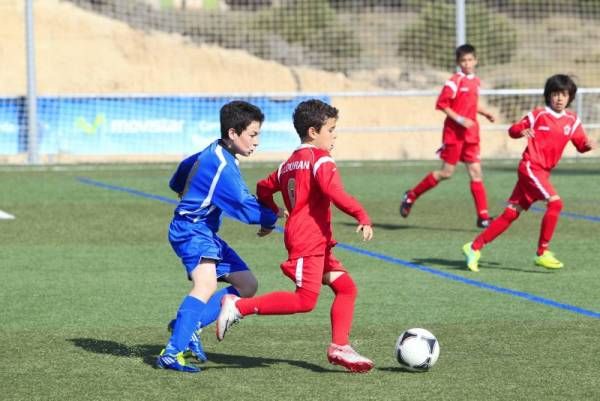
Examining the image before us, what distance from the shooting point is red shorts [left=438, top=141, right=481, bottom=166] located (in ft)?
45.1

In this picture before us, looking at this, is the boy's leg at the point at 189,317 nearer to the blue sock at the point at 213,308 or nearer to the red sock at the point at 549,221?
the blue sock at the point at 213,308

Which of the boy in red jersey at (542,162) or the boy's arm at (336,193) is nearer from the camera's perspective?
the boy's arm at (336,193)

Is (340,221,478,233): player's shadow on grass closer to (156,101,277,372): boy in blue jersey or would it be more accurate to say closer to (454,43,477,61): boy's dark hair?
(454,43,477,61): boy's dark hair

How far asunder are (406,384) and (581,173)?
1499 centimetres

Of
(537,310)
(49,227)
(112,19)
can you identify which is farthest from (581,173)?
(112,19)

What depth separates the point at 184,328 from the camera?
662 centimetres

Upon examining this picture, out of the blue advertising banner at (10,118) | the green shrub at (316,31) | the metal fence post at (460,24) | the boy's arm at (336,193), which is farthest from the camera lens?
the green shrub at (316,31)

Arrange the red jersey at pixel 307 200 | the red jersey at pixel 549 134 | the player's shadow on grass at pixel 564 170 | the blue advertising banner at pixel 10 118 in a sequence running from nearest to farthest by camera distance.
Result: the red jersey at pixel 307 200 < the red jersey at pixel 549 134 < the player's shadow on grass at pixel 564 170 < the blue advertising banner at pixel 10 118

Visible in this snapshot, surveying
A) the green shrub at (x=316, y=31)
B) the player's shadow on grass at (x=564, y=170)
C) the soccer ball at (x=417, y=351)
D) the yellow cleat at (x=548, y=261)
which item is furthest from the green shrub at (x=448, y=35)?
the soccer ball at (x=417, y=351)

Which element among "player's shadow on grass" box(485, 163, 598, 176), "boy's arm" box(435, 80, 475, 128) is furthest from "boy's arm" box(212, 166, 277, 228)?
"player's shadow on grass" box(485, 163, 598, 176)

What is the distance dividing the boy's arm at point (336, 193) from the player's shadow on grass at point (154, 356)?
859 millimetres

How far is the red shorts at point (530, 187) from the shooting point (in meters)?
10.4

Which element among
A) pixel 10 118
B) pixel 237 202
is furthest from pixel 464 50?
pixel 10 118

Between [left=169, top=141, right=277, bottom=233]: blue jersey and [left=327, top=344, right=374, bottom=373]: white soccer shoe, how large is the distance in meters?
0.76
